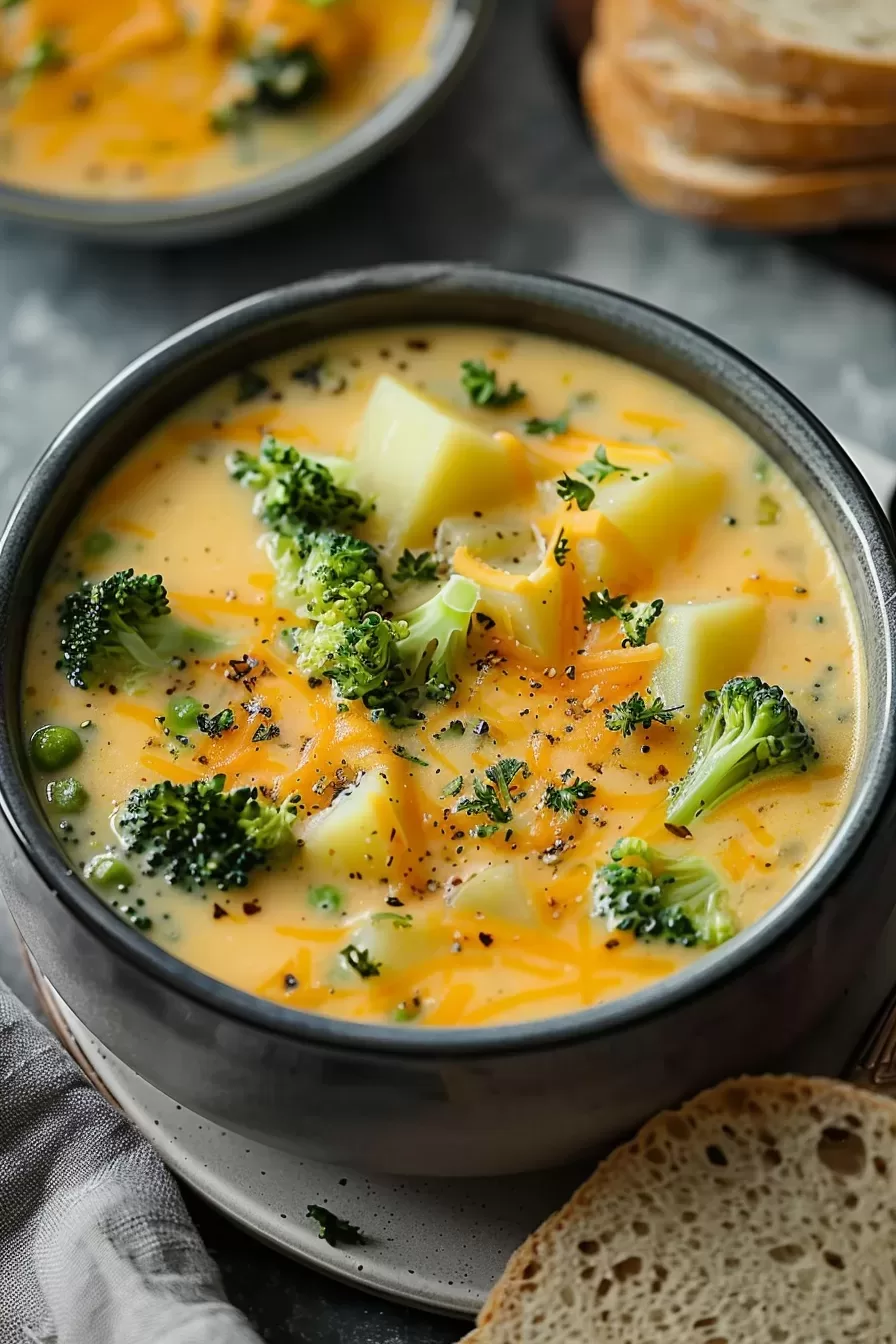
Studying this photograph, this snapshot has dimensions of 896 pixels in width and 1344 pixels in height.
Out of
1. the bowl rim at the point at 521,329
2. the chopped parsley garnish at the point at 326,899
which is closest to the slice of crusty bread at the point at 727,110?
the bowl rim at the point at 521,329

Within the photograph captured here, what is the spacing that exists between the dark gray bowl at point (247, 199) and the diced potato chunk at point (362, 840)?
222 cm

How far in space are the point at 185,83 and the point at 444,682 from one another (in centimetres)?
266

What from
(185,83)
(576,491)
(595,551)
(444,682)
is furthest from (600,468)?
(185,83)

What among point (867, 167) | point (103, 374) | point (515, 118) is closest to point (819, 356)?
point (867, 167)

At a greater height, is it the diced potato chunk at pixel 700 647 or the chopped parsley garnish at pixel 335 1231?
the diced potato chunk at pixel 700 647

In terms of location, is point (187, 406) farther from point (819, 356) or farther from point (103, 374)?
point (819, 356)

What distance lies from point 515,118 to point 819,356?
1.35m

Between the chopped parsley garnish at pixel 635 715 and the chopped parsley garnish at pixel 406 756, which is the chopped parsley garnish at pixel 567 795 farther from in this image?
the chopped parsley garnish at pixel 406 756

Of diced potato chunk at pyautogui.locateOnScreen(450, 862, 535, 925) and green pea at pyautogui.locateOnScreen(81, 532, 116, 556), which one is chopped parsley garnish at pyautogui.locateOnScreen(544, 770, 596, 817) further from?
green pea at pyautogui.locateOnScreen(81, 532, 116, 556)

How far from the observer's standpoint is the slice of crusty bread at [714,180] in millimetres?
4320

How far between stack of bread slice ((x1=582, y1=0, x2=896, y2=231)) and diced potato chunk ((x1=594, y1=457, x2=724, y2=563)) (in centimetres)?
139

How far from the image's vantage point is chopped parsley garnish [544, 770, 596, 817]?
2.92m

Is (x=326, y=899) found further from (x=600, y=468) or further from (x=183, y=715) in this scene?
(x=600, y=468)

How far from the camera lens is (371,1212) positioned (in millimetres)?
2898
